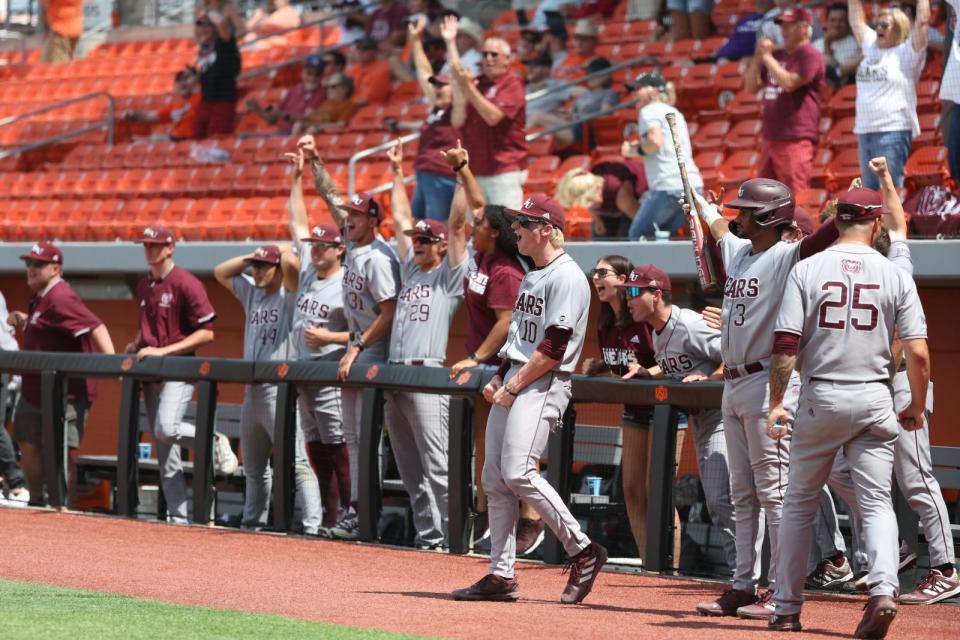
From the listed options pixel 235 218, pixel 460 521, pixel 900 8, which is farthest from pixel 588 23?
pixel 460 521

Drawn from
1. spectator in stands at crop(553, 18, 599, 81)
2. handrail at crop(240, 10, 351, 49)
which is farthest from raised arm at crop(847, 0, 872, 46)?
handrail at crop(240, 10, 351, 49)

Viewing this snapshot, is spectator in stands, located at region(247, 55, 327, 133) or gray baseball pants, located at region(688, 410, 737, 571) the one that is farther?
spectator in stands, located at region(247, 55, 327, 133)

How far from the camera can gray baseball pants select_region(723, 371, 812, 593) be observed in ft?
19.0

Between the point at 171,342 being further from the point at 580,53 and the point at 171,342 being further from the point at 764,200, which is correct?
the point at 580,53

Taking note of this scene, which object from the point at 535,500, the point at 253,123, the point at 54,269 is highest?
the point at 253,123

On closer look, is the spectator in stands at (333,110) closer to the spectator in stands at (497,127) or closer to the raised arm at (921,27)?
the spectator in stands at (497,127)

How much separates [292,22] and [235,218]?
6497 millimetres

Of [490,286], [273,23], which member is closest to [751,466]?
[490,286]

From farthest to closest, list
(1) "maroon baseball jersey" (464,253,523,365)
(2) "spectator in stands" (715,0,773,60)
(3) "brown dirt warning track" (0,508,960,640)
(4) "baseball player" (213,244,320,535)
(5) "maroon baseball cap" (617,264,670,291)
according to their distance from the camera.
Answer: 1. (2) "spectator in stands" (715,0,773,60)
2. (4) "baseball player" (213,244,320,535)
3. (1) "maroon baseball jersey" (464,253,523,365)
4. (5) "maroon baseball cap" (617,264,670,291)
5. (3) "brown dirt warning track" (0,508,960,640)

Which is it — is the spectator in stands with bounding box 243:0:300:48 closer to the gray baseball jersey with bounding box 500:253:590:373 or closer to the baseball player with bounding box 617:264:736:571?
the baseball player with bounding box 617:264:736:571

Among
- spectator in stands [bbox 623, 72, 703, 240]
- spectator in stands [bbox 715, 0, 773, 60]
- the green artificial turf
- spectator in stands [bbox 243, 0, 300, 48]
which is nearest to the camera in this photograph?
the green artificial turf

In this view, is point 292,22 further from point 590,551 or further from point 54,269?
point 590,551

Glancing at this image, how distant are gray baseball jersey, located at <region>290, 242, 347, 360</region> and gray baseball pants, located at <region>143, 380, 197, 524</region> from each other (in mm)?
796

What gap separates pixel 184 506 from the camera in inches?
368
